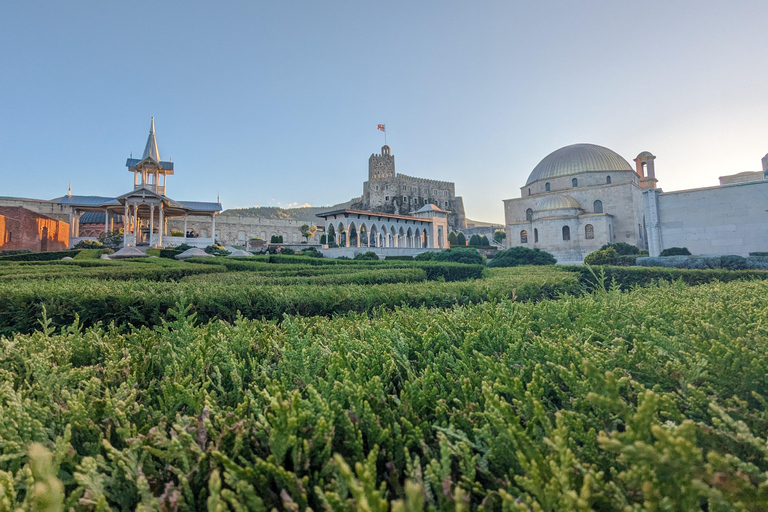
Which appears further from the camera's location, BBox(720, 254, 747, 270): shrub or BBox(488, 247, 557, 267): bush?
BBox(488, 247, 557, 267): bush

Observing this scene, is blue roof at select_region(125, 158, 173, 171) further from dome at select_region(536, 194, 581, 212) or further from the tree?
dome at select_region(536, 194, 581, 212)

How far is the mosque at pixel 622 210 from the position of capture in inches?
774

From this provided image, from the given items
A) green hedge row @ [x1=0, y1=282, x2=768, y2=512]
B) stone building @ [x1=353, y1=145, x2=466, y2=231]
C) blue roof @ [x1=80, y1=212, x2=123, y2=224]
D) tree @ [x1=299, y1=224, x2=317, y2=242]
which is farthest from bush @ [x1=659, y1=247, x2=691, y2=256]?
blue roof @ [x1=80, y1=212, x2=123, y2=224]

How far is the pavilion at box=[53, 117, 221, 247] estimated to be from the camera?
89.5 feet

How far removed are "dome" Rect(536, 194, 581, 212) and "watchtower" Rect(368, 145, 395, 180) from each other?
106 feet

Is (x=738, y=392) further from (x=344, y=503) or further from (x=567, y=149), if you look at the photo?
(x=567, y=149)

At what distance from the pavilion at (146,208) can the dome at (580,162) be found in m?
31.0

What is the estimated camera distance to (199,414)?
129cm

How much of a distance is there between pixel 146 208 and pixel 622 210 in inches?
1526

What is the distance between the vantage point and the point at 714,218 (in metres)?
20.3

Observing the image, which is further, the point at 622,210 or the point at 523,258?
the point at 622,210

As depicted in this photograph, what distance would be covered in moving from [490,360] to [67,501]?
1.31 meters

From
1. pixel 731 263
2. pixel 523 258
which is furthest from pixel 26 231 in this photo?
pixel 731 263

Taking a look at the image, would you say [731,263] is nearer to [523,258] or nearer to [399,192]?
[523,258]
